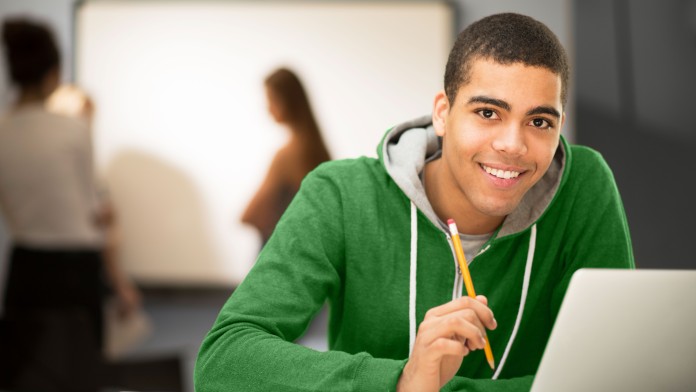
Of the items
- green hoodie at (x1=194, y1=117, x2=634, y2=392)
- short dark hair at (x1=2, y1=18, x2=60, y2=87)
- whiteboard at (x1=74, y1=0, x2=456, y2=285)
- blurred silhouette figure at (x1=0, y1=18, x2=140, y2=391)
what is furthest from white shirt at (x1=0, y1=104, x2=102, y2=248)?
green hoodie at (x1=194, y1=117, x2=634, y2=392)

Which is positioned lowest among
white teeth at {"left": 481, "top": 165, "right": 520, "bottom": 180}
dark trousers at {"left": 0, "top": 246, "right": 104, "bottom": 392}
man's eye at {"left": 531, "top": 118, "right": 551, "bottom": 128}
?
dark trousers at {"left": 0, "top": 246, "right": 104, "bottom": 392}

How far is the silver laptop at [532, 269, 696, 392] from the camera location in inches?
27.4

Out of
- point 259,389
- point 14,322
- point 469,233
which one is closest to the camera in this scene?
point 259,389

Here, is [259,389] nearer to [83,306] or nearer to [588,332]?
[588,332]

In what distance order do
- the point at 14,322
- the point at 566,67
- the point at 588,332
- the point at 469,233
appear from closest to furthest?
the point at 588,332
the point at 566,67
the point at 469,233
the point at 14,322

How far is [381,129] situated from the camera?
3283 mm

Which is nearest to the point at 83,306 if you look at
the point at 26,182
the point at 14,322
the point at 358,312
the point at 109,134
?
the point at 14,322

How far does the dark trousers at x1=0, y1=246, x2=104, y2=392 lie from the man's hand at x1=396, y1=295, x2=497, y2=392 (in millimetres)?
1904

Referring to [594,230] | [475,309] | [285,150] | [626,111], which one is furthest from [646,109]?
[475,309]

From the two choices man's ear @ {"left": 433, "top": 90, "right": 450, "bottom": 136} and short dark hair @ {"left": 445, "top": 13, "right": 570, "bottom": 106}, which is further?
man's ear @ {"left": 433, "top": 90, "right": 450, "bottom": 136}

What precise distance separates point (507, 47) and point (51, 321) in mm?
1954

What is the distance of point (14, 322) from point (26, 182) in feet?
1.53

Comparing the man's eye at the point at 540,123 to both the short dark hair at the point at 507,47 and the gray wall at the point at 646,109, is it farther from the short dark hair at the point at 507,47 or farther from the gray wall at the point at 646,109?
the gray wall at the point at 646,109

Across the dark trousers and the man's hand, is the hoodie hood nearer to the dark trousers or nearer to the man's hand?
the man's hand
